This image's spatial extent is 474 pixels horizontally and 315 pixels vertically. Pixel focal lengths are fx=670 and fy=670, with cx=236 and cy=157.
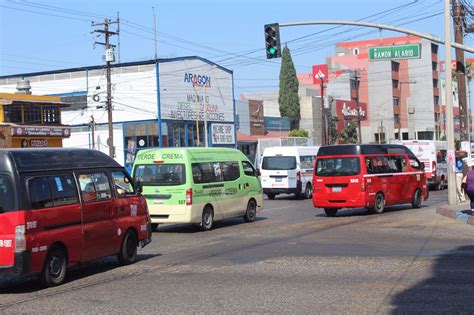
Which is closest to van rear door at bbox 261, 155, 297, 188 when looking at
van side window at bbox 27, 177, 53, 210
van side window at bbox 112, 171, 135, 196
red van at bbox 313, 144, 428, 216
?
red van at bbox 313, 144, 428, 216

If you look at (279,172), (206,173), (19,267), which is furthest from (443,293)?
(279,172)

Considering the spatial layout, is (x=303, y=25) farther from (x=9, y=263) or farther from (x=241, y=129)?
(x=241, y=129)

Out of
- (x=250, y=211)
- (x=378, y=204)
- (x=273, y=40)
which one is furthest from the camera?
(x=273, y=40)

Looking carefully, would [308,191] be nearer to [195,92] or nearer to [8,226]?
[8,226]

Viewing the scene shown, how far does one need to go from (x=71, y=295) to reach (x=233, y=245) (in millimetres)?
5798

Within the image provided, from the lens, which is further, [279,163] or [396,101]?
[396,101]

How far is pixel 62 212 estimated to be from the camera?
1050cm

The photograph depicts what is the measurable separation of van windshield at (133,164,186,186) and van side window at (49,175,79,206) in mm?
6914

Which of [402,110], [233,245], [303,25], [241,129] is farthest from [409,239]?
[402,110]

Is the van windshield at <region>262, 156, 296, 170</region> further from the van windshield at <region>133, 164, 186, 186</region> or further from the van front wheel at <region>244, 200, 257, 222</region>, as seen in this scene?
the van windshield at <region>133, 164, 186, 186</region>

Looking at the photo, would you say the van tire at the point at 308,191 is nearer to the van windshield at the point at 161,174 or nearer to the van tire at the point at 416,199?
the van tire at the point at 416,199

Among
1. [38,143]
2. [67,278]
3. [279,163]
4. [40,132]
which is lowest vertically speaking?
[67,278]

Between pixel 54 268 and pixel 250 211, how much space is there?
11113 mm

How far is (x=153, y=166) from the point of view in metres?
18.2
